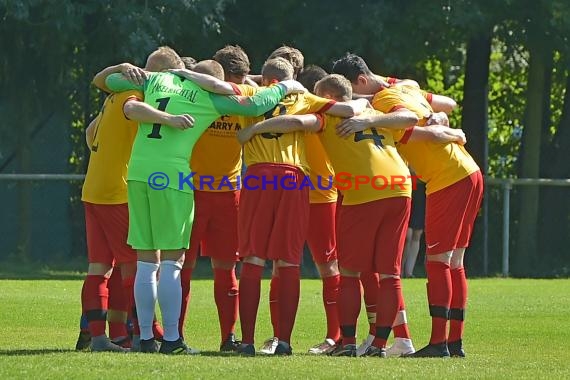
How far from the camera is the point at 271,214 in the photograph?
362 inches

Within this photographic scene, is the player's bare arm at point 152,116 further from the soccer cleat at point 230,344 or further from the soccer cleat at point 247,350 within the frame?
the soccer cleat at point 230,344

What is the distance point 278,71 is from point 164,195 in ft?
4.39

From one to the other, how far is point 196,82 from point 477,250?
12719mm

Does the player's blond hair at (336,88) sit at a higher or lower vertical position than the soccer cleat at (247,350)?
higher

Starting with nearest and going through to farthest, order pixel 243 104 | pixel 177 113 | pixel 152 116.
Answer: pixel 152 116, pixel 177 113, pixel 243 104

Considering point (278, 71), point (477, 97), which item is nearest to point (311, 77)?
point (278, 71)

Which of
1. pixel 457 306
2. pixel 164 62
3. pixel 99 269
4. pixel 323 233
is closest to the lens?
pixel 164 62

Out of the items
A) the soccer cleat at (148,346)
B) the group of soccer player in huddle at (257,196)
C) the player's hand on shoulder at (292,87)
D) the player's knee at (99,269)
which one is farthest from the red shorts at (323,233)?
the soccer cleat at (148,346)

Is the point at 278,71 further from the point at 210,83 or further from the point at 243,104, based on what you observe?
the point at 210,83

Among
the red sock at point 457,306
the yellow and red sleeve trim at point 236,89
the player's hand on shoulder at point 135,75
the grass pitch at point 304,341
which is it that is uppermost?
the player's hand on shoulder at point 135,75

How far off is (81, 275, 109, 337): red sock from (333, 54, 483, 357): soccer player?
2.27m

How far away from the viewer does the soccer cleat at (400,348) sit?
970cm

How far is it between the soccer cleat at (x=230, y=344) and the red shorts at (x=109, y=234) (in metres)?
0.99

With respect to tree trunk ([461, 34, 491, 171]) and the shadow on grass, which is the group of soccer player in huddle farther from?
tree trunk ([461, 34, 491, 171])
